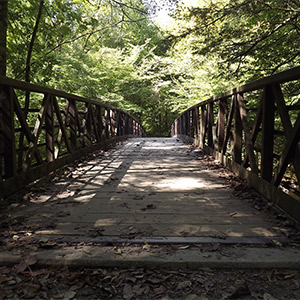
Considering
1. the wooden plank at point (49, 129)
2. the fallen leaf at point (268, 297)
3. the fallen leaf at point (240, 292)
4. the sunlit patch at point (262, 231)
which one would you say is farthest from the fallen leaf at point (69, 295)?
the wooden plank at point (49, 129)

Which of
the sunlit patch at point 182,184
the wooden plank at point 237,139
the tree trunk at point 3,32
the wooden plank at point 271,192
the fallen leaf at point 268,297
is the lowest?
the fallen leaf at point 268,297

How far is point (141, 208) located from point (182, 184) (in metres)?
1.20

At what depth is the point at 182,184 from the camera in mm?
4188

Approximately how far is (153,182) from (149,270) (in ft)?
7.95

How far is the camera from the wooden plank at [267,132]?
10.7 feet

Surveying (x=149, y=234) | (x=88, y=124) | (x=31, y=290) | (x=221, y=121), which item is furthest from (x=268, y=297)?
(x=88, y=124)

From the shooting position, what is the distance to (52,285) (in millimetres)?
1788

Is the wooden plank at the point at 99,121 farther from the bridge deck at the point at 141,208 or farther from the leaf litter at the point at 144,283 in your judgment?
the leaf litter at the point at 144,283

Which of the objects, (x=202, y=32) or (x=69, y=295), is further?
(x=202, y=32)

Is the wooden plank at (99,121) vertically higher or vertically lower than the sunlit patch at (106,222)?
higher

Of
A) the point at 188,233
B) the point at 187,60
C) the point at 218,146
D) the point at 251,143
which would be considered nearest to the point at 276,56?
the point at 218,146

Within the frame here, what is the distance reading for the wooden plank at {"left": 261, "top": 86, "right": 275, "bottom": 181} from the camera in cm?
327

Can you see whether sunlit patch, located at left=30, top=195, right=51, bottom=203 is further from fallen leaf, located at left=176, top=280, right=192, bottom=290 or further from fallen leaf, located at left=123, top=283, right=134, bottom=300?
fallen leaf, located at left=176, top=280, right=192, bottom=290

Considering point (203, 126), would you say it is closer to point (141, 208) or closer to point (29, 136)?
point (29, 136)
